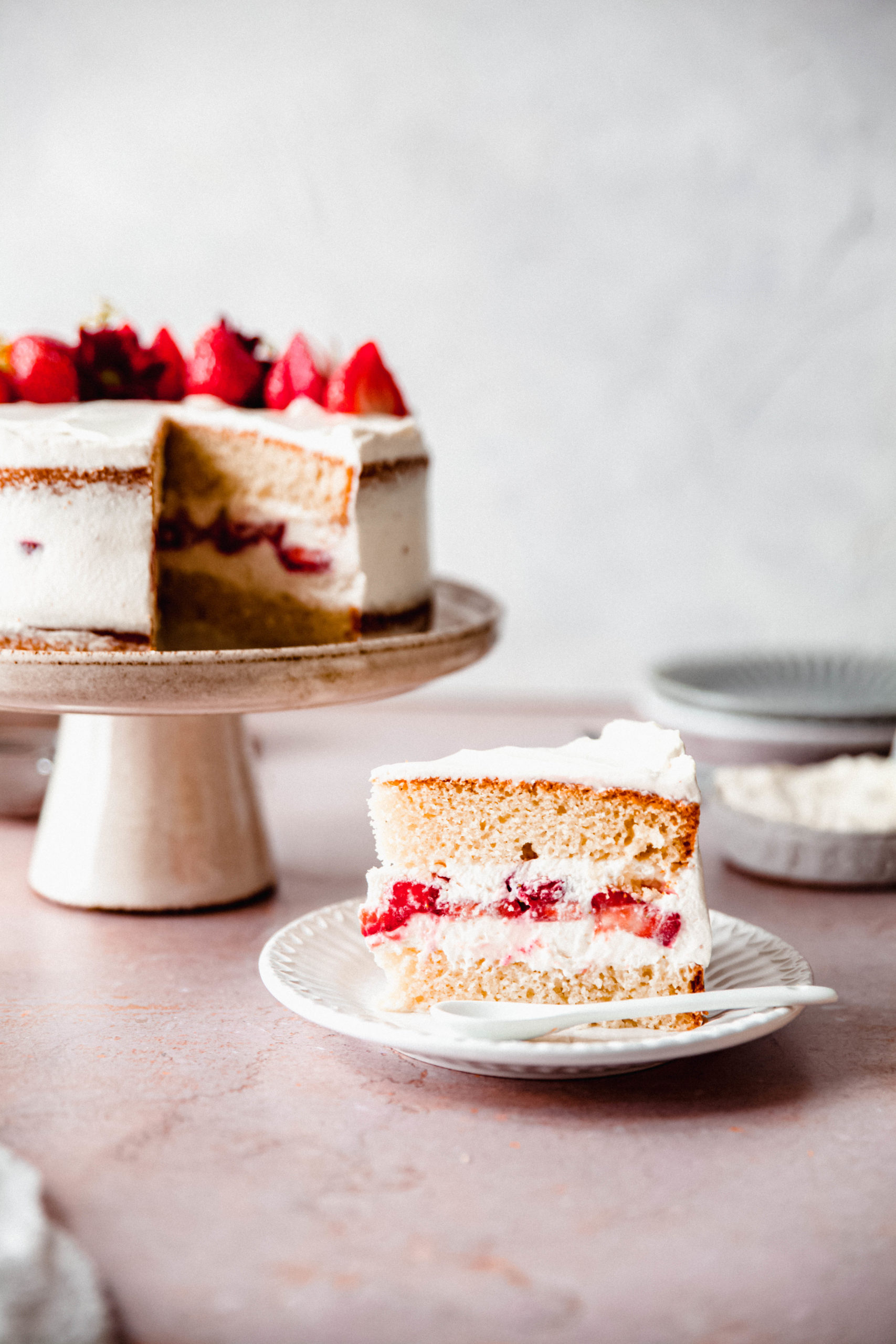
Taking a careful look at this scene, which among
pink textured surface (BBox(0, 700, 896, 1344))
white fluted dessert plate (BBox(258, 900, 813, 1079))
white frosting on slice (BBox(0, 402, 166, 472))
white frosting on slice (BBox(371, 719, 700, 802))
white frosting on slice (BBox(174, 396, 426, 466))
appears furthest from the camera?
white frosting on slice (BBox(174, 396, 426, 466))

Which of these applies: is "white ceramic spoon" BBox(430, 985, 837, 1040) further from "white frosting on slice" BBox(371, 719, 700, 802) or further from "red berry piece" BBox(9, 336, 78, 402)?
"red berry piece" BBox(9, 336, 78, 402)

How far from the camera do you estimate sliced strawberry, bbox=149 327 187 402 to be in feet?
5.26

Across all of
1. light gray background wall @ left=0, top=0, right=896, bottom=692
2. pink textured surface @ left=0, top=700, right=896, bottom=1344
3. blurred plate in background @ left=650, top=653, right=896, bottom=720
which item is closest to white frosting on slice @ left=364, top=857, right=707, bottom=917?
pink textured surface @ left=0, top=700, right=896, bottom=1344

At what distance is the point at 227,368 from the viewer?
1625mm

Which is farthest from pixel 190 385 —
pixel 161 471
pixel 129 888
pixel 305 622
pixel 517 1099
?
pixel 517 1099

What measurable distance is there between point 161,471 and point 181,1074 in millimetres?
724

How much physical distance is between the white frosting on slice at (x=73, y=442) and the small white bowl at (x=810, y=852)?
79 cm

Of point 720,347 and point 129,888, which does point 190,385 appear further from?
point 720,347

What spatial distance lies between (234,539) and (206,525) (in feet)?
0.13

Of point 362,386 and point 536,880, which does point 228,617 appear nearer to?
point 362,386

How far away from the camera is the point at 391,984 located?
1079mm

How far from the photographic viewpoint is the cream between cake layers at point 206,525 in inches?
53.6

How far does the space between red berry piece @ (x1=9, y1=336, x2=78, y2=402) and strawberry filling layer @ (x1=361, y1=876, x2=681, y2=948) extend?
768 millimetres

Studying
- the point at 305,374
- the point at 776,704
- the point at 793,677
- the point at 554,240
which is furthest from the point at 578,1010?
the point at 554,240
